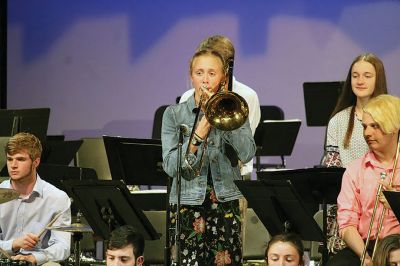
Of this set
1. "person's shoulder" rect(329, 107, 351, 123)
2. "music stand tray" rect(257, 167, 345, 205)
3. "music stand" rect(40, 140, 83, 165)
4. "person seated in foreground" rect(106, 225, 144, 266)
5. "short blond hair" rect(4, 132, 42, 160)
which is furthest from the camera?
"music stand" rect(40, 140, 83, 165)

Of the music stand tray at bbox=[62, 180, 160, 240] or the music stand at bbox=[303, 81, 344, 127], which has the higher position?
the music stand at bbox=[303, 81, 344, 127]

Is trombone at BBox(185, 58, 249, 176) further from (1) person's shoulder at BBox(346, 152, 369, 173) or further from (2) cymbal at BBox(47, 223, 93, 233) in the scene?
(2) cymbal at BBox(47, 223, 93, 233)

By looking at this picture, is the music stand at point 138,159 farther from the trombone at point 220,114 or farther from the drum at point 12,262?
the drum at point 12,262

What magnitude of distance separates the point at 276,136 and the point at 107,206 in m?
3.55

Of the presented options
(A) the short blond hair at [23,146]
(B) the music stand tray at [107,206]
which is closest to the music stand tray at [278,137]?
(A) the short blond hair at [23,146]

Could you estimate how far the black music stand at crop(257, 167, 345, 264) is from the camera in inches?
226

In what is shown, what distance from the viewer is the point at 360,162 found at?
18.0 ft

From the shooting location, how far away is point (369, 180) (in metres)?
5.42

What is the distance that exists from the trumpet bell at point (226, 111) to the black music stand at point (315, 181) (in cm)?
37

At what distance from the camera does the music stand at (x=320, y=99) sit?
852cm

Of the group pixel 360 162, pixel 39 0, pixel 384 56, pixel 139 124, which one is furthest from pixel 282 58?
pixel 360 162

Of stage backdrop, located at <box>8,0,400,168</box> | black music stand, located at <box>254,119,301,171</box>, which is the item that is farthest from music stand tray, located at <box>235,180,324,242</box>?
stage backdrop, located at <box>8,0,400,168</box>

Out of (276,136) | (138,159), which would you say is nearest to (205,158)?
(138,159)

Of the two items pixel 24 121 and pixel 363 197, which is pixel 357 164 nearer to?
pixel 363 197
